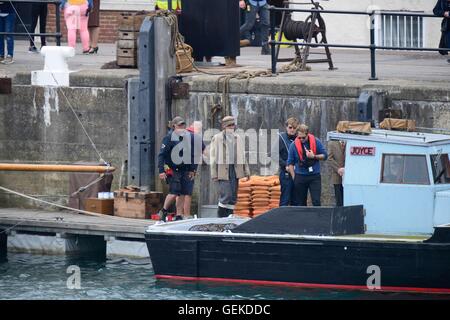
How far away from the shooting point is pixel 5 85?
78.9ft

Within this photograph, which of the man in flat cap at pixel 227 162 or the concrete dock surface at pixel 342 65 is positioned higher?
the concrete dock surface at pixel 342 65

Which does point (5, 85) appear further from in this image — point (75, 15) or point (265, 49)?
point (265, 49)

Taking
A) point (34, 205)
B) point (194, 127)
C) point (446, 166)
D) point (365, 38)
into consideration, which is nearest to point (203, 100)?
point (194, 127)

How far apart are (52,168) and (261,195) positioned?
10.9ft

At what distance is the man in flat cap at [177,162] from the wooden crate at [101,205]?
3.80 ft

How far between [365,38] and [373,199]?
11.6 metres

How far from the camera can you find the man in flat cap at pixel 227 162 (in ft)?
71.3

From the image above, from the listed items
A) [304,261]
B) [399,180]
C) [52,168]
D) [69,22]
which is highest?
[69,22]

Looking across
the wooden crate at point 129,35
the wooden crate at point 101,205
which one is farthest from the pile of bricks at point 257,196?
the wooden crate at point 129,35

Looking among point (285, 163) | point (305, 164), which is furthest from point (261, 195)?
point (305, 164)

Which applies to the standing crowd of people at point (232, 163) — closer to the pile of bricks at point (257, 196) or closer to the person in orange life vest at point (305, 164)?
the person in orange life vest at point (305, 164)

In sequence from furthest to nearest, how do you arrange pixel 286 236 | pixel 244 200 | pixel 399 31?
1. pixel 399 31
2. pixel 244 200
3. pixel 286 236

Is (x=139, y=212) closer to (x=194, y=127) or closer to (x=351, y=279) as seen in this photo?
(x=194, y=127)

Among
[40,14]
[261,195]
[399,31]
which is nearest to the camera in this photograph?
[261,195]
